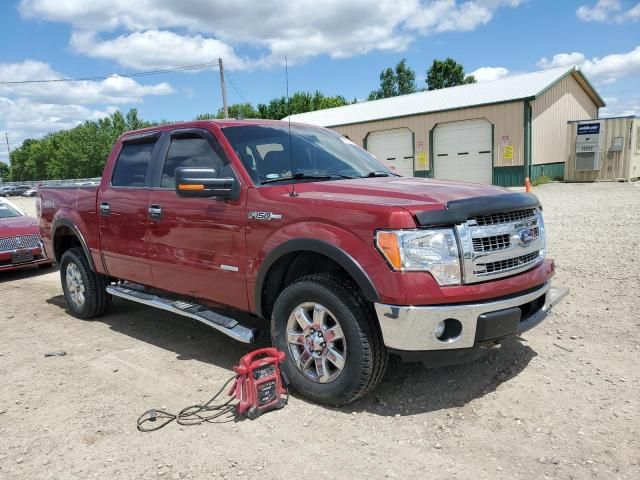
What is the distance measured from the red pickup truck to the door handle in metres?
0.02

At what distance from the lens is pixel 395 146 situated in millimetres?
27453

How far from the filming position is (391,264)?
3186mm

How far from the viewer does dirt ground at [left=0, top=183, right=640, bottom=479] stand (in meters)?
2.98

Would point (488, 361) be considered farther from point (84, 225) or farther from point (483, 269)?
point (84, 225)

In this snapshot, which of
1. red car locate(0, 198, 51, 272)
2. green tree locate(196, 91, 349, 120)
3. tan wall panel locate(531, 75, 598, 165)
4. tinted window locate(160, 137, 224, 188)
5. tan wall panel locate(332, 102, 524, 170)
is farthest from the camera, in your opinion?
green tree locate(196, 91, 349, 120)

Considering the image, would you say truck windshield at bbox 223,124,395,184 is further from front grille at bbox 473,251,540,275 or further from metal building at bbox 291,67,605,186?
metal building at bbox 291,67,605,186

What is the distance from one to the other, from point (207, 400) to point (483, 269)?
2117 millimetres

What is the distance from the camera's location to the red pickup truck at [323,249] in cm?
320

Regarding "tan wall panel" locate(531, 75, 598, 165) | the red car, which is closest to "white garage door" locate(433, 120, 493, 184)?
"tan wall panel" locate(531, 75, 598, 165)

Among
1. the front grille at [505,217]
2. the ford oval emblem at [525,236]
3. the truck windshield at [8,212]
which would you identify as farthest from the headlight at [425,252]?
the truck windshield at [8,212]

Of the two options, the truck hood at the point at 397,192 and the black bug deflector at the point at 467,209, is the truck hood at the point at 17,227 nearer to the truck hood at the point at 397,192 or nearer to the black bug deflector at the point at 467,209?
the truck hood at the point at 397,192

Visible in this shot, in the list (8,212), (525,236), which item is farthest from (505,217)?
(8,212)

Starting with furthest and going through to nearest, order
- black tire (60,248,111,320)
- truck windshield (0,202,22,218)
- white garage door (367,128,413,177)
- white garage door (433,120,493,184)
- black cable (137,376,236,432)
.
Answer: white garage door (367,128,413,177)
white garage door (433,120,493,184)
truck windshield (0,202,22,218)
black tire (60,248,111,320)
black cable (137,376,236,432)

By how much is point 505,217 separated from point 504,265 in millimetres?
321
